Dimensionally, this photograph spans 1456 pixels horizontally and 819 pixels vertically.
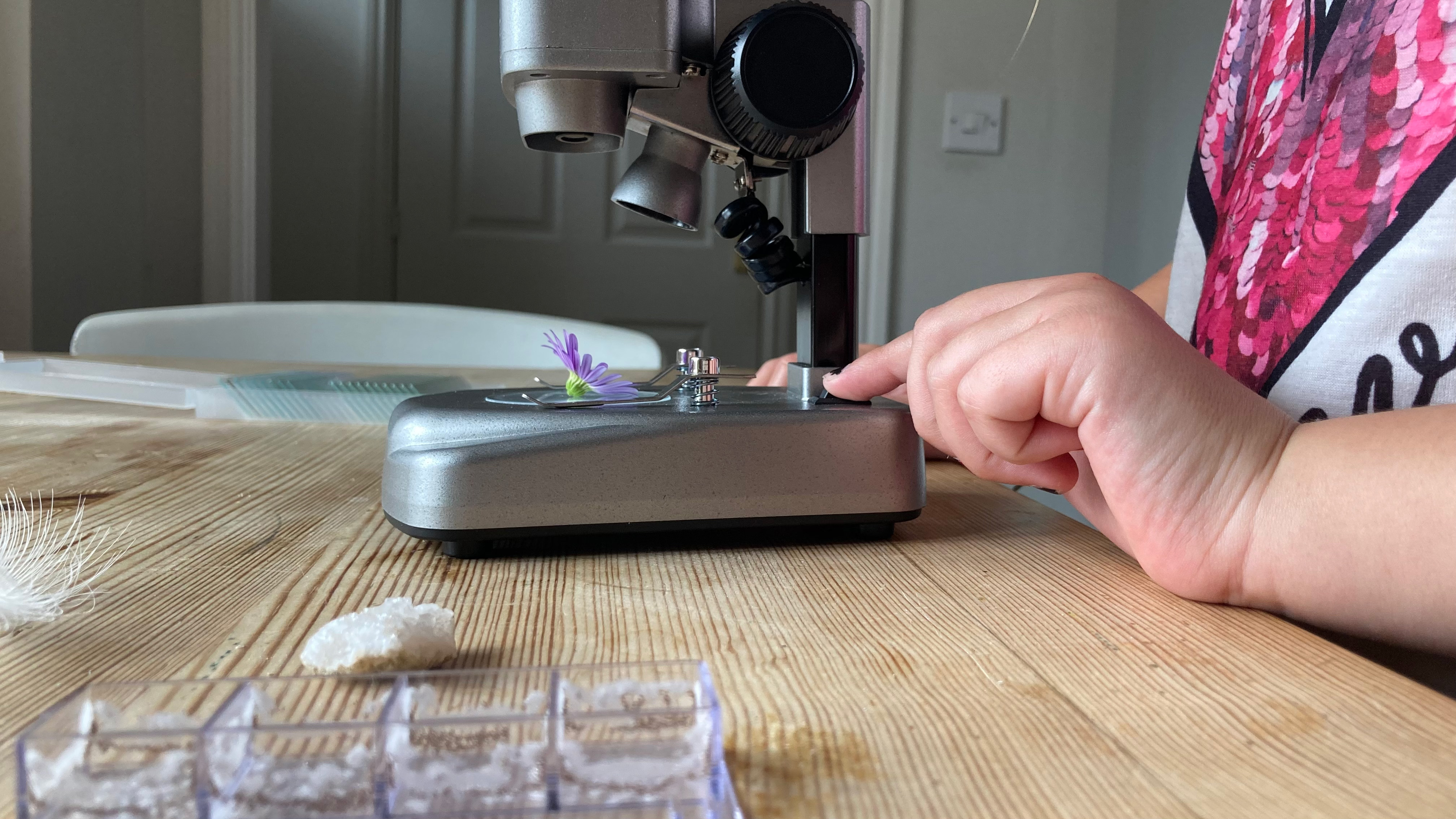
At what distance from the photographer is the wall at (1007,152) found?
7.74 feet

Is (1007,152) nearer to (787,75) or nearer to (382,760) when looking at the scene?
(787,75)

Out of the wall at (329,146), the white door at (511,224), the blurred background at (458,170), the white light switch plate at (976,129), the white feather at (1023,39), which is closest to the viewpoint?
the blurred background at (458,170)

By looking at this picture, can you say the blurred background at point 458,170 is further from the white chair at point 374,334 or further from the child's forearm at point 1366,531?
the child's forearm at point 1366,531

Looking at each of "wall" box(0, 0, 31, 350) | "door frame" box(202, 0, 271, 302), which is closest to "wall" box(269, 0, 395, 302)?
"door frame" box(202, 0, 271, 302)

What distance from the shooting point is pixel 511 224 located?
10.4 feet

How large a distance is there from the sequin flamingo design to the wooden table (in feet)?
0.64

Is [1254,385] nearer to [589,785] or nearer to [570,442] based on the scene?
[570,442]

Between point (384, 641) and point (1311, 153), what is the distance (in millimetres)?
606

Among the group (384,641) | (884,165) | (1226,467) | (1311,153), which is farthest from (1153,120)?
(384,641)

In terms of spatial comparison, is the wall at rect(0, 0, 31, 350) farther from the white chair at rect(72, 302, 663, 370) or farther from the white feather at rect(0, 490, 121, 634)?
the white feather at rect(0, 490, 121, 634)

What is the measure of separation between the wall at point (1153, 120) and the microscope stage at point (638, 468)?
4.92 feet

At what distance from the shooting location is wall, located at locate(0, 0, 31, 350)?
180 centimetres

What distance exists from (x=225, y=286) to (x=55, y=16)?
0.81 m

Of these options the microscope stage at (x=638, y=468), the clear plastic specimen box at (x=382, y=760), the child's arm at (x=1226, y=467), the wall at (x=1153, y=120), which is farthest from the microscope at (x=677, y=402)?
the wall at (x=1153, y=120)
